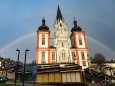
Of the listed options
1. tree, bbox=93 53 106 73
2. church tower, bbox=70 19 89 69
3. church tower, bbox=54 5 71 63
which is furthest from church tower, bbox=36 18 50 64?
tree, bbox=93 53 106 73

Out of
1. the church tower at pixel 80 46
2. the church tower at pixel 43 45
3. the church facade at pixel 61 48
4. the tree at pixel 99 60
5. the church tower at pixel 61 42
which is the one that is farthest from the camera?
the tree at pixel 99 60

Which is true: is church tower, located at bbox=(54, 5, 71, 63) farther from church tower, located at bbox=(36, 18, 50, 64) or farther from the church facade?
church tower, located at bbox=(36, 18, 50, 64)

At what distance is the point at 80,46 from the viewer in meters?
80.7

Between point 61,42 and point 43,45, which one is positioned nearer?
point 43,45

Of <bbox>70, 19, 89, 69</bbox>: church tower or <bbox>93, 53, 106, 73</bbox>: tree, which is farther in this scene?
<bbox>93, 53, 106, 73</bbox>: tree

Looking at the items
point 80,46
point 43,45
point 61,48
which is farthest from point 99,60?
point 43,45

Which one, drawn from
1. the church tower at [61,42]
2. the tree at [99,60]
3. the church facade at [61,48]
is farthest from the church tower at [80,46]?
the tree at [99,60]

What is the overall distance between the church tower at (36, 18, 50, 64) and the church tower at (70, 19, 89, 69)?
42.5 feet

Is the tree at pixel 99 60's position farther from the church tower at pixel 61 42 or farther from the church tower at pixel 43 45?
the church tower at pixel 43 45

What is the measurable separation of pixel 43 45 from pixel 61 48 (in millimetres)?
8626

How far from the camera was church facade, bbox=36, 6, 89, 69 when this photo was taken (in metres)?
76.2

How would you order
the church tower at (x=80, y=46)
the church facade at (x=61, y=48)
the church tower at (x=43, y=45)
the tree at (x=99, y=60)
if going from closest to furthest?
the church tower at (x=43, y=45), the church facade at (x=61, y=48), the church tower at (x=80, y=46), the tree at (x=99, y=60)

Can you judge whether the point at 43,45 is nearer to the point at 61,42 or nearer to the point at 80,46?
the point at 61,42

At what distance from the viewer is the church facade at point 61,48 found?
7619 cm
